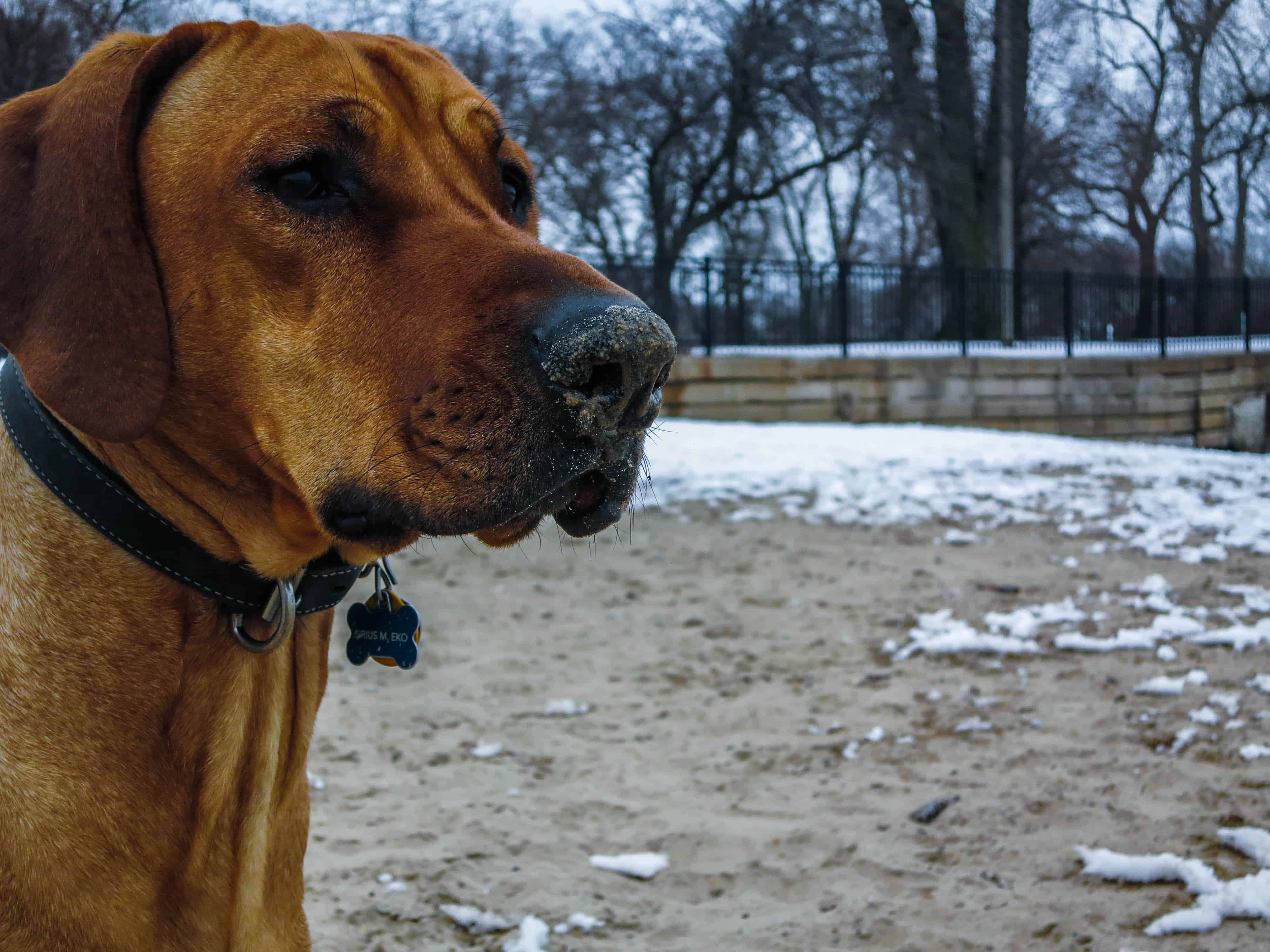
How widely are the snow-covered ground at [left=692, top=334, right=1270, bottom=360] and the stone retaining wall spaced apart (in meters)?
0.27

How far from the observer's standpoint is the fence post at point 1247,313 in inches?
858

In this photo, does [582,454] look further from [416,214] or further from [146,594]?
[146,594]

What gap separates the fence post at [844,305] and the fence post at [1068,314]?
177 inches

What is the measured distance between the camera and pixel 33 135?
196 centimetres

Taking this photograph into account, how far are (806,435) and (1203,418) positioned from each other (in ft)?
33.9

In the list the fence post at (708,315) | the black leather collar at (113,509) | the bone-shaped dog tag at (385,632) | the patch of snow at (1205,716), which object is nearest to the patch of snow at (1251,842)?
the patch of snow at (1205,716)

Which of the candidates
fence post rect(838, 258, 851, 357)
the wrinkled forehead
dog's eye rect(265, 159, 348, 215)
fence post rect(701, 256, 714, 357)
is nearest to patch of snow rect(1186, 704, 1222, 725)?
the wrinkled forehead

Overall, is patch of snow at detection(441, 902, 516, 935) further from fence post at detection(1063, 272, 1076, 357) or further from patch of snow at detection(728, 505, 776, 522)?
fence post at detection(1063, 272, 1076, 357)

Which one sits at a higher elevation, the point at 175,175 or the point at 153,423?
the point at 175,175

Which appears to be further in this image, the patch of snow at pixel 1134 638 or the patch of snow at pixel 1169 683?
the patch of snow at pixel 1134 638

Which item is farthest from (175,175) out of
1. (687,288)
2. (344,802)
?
(687,288)

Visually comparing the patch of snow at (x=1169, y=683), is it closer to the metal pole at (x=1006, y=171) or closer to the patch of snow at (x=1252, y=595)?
the patch of snow at (x=1252, y=595)

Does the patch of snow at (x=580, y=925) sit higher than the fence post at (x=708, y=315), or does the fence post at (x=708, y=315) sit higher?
Answer: the fence post at (x=708, y=315)

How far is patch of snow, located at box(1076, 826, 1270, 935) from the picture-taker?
2.81m
